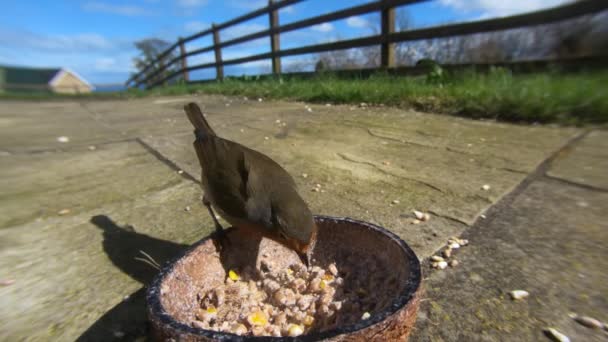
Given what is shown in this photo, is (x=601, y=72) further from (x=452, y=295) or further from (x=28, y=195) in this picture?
(x=28, y=195)

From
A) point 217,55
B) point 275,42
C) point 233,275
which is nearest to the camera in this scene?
point 233,275

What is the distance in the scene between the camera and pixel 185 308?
3.37 ft

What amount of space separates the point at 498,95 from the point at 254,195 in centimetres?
342

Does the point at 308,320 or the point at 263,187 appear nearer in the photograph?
the point at 308,320

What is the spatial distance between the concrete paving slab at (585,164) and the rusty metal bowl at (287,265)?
1.63 metres

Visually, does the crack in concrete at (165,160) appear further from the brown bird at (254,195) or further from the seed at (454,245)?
the seed at (454,245)

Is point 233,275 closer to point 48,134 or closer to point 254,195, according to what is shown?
point 254,195

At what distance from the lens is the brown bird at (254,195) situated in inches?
48.1

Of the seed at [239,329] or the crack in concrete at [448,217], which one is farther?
the crack in concrete at [448,217]

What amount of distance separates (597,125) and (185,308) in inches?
151

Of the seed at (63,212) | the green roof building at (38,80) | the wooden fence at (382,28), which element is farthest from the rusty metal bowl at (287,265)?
the green roof building at (38,80)

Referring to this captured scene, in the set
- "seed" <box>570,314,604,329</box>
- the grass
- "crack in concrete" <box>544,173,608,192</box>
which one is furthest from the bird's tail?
the grass

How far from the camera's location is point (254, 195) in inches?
55.7

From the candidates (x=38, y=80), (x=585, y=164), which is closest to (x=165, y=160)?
(x=585, y=164)
